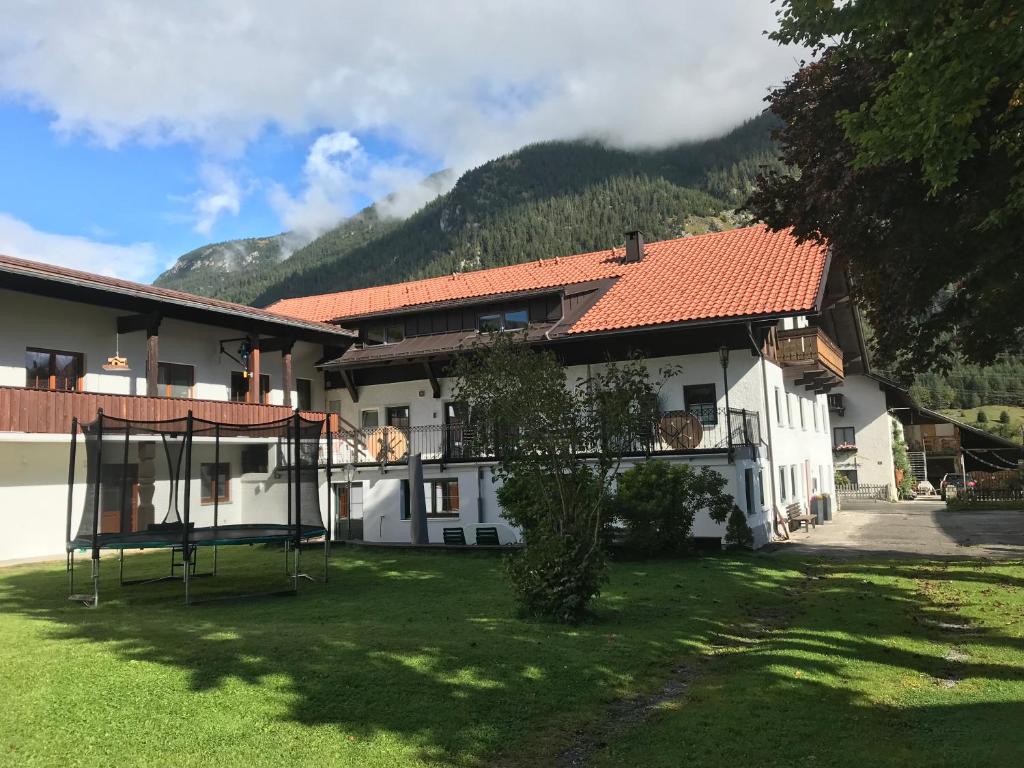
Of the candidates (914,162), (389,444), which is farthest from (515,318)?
(914,162)

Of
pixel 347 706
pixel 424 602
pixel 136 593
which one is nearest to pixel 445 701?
pixel 347 706

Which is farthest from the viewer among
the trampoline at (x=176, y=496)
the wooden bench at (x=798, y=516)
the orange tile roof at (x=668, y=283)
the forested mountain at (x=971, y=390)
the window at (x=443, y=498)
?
the forested mountain at (x=971, y=390)

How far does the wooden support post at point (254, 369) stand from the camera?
26.3 metres

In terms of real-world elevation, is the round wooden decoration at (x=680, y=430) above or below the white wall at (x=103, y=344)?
below

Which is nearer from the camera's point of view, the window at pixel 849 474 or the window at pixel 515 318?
the window at pixel 515 318

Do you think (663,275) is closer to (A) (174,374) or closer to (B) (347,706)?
(A) (174,374)

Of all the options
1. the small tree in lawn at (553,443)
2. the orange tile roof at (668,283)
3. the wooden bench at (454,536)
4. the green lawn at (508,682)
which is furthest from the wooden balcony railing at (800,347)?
the small tree in lawn at (553,443)

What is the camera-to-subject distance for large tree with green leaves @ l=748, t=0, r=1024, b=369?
749 centimetres

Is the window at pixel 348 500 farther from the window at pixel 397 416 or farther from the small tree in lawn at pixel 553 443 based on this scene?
the small tree in lawn at pixel 553 443

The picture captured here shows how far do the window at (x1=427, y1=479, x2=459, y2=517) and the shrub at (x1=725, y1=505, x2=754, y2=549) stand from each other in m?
8.12

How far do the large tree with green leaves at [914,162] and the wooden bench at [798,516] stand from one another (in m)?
11.0

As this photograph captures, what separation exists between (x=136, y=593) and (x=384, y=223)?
A: 623ft

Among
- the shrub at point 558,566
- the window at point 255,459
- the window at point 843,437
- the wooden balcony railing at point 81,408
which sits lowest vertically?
the shrub at point 558,566

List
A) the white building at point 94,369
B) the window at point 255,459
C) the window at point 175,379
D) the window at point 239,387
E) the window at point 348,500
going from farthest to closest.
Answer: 1. the window at point 239,387
2. the window at point 175,379
3. the window at point 348,500
4. the white building at point 94,369
5. the window at point 255,459
